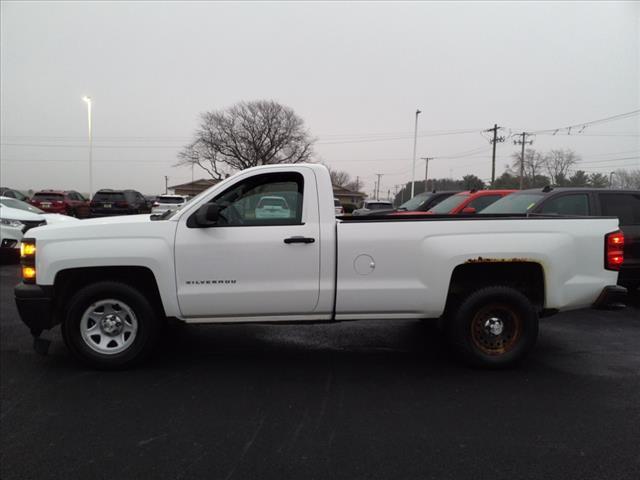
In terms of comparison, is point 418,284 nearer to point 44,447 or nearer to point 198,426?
point 198,426

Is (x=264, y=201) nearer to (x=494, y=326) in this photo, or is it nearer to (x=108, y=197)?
(x=494, y=326)

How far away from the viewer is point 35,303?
4012 mm

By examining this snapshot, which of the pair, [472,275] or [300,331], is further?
[300,331]

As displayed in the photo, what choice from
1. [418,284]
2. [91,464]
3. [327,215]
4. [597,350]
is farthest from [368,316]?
[597,350]

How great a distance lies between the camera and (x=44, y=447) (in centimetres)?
295

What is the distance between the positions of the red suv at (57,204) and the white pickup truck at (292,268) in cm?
2014

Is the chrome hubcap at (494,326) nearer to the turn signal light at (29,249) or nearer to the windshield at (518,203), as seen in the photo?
the windshield at (518,203)

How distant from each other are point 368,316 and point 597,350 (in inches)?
109

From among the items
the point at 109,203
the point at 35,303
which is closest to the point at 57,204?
the point at 109,203

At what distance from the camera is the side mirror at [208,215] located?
3969mm

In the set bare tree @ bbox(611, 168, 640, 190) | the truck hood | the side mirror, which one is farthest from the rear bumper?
bare tree @ bbox(611, 168, 640, 190)

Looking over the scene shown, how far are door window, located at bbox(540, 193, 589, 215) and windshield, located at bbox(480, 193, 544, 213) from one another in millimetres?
203

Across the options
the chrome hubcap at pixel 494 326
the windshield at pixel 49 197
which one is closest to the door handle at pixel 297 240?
the chrome hubcap at pixel 494 326

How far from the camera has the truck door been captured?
4066 mm
